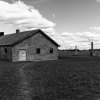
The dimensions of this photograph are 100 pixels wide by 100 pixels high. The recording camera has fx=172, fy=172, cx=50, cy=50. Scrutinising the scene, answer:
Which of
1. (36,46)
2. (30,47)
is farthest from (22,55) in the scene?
(36,46)

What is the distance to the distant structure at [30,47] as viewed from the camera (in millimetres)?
31469

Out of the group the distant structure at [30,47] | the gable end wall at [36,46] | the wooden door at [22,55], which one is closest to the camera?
the distant structure at [30,47]

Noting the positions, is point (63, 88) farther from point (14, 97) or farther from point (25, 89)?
point (14, 97)

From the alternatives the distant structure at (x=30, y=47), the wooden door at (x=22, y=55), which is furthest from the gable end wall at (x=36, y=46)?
the wooden door at (x=22, y=55)

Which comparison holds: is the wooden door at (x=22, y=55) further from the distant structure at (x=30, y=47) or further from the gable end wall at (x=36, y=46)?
the gable end wall at (x=36, y=46)

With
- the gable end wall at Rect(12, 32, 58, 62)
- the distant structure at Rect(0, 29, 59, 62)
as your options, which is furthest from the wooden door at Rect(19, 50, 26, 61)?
the gable end wall at Rect(12, 32, 58, 62)

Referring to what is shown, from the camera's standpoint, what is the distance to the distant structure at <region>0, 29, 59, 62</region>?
31469 millimetres

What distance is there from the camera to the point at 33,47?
33.9m

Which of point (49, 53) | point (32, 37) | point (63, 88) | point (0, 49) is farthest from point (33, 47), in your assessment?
point (63, 88)

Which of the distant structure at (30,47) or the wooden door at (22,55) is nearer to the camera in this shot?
the distant structure at (30,47)

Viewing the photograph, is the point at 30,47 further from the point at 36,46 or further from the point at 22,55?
the point at 22,55

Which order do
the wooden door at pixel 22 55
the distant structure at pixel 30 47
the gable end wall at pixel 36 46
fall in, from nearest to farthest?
the distant structure at pixel 30 47
the gable end wall at pixel 36 46
the wooden door at pixel 22 55

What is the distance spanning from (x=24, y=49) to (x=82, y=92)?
80.7ft

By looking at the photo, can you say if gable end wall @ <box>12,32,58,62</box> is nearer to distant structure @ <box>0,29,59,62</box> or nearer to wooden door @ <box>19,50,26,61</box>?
distant structure @ <box>0,29,59,62</box>
